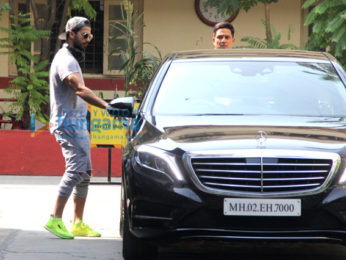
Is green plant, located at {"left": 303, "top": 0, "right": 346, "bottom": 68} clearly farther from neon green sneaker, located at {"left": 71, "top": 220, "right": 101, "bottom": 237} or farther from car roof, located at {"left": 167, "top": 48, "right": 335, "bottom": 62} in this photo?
neon green sneaker, located at {"left": 71, "top": 220, "right": 101, "bottom": 237}

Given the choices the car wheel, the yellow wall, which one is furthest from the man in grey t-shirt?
the yellow wall

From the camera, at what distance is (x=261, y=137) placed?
5695 mm

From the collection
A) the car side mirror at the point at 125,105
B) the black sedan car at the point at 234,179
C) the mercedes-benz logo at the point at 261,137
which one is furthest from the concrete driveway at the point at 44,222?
the mercedes-benz logo at the point at 261,137

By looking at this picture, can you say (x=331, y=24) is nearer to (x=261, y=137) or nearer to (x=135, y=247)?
(x=261, y=137)

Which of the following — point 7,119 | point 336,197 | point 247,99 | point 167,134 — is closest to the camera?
point 336,197

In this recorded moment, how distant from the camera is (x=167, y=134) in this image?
232 inches

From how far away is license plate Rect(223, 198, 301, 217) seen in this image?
539 centimetres

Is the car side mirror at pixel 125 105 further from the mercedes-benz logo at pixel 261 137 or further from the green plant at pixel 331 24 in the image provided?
the green plant at pixel 331 24

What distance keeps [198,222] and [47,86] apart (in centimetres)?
848

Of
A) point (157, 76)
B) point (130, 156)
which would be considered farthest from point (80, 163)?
point (130, 156)

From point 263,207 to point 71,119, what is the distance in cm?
242

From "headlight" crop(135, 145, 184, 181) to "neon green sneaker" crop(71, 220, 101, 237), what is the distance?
193 cm

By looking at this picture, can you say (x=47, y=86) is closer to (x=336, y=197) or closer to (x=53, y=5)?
(x=53, y=5)

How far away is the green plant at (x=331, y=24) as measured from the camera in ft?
40.2
